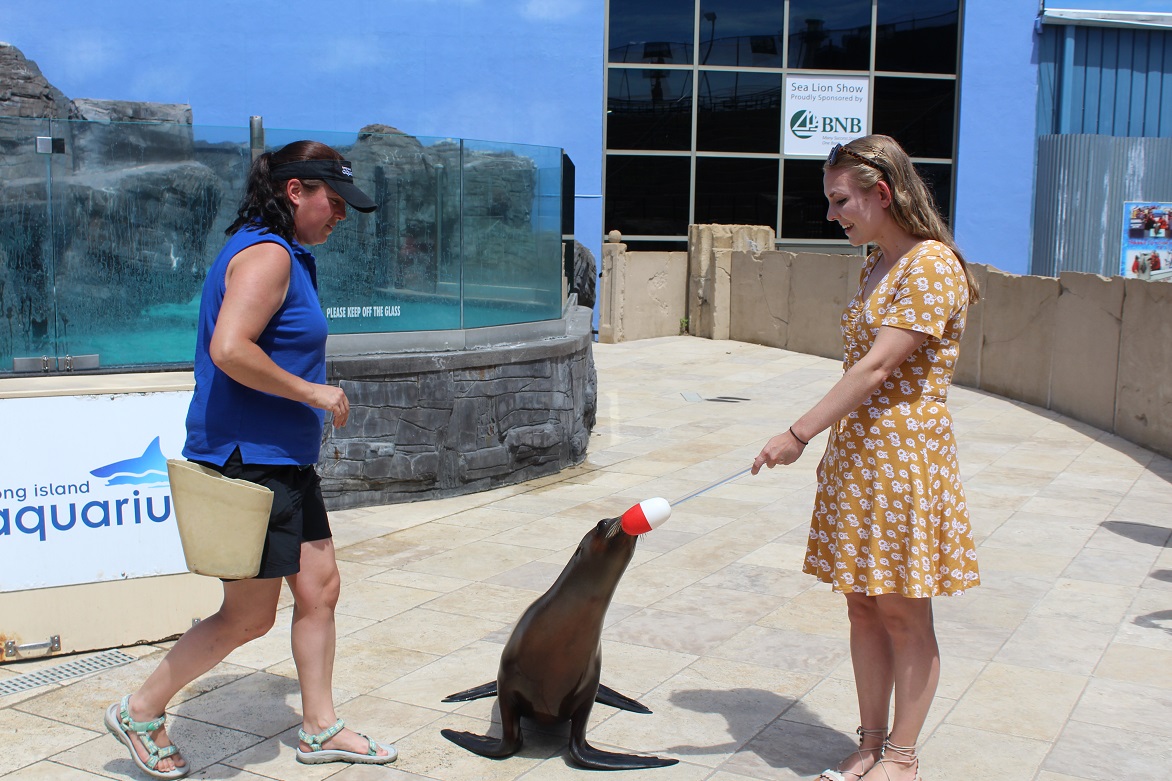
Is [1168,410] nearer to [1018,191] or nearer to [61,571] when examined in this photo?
[61,571]

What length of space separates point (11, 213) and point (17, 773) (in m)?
3.95

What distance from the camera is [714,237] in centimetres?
1670

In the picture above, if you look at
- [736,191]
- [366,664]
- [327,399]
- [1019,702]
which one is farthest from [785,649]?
[736,191]

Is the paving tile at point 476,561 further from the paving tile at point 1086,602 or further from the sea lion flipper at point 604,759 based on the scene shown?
the paving tile at point 1086,602

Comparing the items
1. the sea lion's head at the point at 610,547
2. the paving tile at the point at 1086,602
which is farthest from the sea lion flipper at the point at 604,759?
the paving tile at the point at 1086,602

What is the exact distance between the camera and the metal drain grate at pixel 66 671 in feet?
13.3

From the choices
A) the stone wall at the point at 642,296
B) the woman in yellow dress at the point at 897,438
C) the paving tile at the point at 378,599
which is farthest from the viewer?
the stone wall at the point at 642,296

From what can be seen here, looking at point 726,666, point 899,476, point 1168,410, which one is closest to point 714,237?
point 1168,410

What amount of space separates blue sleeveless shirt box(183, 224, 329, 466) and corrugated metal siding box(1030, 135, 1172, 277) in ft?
57.3

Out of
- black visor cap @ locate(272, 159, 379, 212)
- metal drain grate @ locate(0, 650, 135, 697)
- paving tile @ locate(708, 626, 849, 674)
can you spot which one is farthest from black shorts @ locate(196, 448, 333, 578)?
paving tile @ locate(708, 626, 849, 674)

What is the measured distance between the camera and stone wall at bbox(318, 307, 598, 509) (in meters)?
6.79

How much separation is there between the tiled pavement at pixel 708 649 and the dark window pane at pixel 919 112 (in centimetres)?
1213

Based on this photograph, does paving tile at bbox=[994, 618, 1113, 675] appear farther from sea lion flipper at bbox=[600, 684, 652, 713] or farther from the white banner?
the white banner

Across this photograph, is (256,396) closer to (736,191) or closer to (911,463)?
(911,463)
